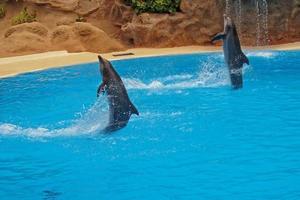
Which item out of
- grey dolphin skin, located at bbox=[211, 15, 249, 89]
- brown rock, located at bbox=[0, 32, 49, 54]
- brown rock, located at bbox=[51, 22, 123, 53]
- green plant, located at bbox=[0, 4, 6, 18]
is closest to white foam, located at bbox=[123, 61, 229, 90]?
grey dolphin skin, located at bbox=[211, 15, 249, 89]

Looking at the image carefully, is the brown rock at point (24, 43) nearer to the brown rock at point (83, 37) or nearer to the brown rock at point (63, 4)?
the brown rock at point (83, 37)

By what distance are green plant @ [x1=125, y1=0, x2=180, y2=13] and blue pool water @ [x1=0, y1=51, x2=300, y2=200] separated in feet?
18.7

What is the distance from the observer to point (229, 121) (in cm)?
877

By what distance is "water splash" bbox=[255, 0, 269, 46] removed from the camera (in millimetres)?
17641

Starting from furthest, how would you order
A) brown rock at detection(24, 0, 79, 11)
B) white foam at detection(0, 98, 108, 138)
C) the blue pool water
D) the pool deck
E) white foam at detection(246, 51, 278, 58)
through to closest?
brown rock at detection(24, 0, 79, 11)
the pool deck
white foam at detection(246, 51, 278, 58)
white foam at detection(0, 98, 108, 138)
the blue pool water

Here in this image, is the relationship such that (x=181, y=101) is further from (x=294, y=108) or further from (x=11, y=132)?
(x=11, y=132)

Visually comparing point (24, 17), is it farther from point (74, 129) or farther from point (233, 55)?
point (74, 129)

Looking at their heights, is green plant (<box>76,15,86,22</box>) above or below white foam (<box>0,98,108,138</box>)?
above

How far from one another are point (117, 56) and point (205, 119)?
818 centimetres

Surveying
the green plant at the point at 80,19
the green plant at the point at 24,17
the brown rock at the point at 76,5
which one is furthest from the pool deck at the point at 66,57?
the green plant at the point at 24,17

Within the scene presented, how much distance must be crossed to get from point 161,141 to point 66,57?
364 inches

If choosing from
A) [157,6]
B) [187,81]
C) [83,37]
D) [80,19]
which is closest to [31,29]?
[83,37]

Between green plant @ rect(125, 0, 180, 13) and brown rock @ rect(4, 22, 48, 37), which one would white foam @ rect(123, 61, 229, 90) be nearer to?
green plant @ rect(125, 0, 180, 13)

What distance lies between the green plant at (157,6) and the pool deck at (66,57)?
1400mm
